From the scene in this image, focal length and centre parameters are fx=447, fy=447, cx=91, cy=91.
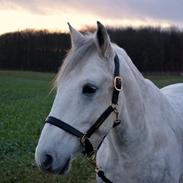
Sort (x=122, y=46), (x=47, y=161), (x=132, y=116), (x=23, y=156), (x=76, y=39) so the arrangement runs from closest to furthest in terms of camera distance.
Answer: (x=47, y=161) < (x=76, y=39) < (x=132, y=116) < (x=23, y=156) < (x=122, y=46)

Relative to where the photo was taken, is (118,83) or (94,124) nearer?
(94,124)

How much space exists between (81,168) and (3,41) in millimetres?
68722

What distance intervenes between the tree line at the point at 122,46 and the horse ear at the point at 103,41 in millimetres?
55325

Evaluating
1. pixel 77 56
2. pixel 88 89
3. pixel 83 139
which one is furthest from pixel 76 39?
pixel 83 139

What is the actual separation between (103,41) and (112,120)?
63 centimetres

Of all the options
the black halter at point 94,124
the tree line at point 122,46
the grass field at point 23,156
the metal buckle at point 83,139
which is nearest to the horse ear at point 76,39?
the black halter at point 94,124

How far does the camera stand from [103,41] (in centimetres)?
345

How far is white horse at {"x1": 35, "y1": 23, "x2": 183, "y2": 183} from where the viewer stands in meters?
3.28

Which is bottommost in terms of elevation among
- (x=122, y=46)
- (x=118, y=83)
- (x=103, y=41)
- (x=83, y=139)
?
(x=122, y=46)

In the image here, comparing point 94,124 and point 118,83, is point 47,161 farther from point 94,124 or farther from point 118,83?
point 118,83

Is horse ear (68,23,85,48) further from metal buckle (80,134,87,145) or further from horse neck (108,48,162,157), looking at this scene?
metal buckle (80,134,87,145)

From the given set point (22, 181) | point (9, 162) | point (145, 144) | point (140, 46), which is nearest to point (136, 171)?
point (145, 144)

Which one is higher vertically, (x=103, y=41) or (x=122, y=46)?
(x=103, y=41)

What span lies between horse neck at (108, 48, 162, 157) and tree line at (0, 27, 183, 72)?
54.9m
